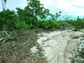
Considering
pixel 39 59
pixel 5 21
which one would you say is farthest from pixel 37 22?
pixel 39 59

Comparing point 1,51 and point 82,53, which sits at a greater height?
point 1,51

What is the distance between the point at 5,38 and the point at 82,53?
A: 3.20 meters

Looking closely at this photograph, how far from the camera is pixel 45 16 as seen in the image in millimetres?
9203

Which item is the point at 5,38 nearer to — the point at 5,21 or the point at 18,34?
the point at 18,34

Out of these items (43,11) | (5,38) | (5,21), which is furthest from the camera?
(43,11)

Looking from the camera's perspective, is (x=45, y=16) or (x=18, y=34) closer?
(x=18, y=34)

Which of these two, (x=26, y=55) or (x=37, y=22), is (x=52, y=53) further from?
(x=37, y=22)

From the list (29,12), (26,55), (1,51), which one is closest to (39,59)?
(26,55)

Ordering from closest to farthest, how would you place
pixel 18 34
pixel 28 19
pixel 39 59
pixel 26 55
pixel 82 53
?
1. pixel 39 59
2. pixel 26 55
3. pixel 82 53
4. pixel 18 34
5. pixel 28 19

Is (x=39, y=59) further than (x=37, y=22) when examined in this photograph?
No

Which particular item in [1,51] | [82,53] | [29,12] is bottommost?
[82,53]

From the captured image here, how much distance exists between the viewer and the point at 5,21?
7.44m

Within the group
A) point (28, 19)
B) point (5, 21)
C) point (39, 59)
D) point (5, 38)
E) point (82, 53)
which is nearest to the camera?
point (39, 59)

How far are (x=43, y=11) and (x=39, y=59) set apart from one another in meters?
5.85
